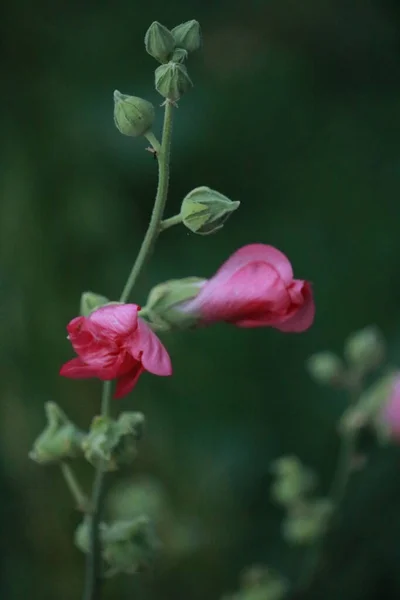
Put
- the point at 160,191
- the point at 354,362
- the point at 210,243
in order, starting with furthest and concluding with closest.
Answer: the point at 210,243 < the point at 354,362 < the point at 160,191

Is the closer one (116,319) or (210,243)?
(116,319)

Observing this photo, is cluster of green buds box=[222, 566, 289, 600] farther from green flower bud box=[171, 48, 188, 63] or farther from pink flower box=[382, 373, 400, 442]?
green flower bud box=[171, 48, 188, 63]

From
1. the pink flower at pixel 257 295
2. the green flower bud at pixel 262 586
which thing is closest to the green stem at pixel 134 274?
the pink flower at pixel 257 295

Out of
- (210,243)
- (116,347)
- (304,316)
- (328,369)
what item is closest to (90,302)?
(116,347)

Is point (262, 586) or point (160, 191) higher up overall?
point (160, 191)

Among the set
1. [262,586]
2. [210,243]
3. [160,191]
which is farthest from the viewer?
[210,243]

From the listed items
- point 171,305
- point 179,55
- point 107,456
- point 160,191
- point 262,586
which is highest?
point 179,55

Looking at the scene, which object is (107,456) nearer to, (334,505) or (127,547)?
(127,547)
